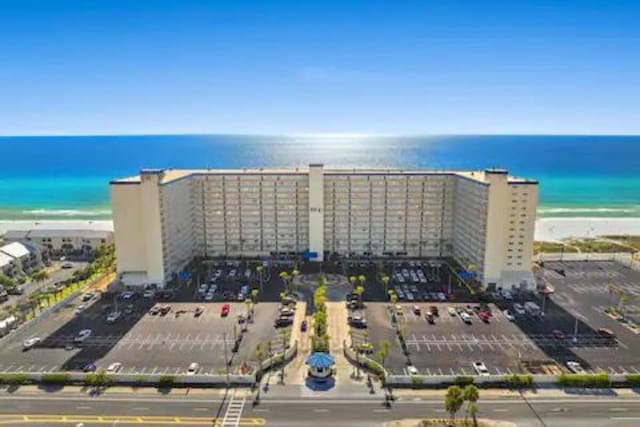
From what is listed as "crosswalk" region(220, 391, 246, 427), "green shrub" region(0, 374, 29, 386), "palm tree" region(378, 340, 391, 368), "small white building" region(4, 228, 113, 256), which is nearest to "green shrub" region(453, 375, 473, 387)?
"palm tree" region(378, 340, 391, 368)

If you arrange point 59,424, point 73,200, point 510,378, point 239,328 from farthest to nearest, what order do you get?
point 73,200 < point 239,328 < point 510,378 < point 59,424

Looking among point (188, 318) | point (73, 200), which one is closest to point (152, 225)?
point (188, 318)

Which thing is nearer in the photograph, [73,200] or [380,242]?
[380,242]

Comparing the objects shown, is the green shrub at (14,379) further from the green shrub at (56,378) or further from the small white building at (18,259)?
the small white building at (18,259)

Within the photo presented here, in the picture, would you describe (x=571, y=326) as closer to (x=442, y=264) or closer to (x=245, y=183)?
(x=442, y=264)

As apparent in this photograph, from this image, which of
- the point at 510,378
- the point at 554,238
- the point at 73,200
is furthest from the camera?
the point at 73,200

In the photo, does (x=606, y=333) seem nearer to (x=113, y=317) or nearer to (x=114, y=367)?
(x=114, y=367)

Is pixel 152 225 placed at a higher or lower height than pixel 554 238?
higher

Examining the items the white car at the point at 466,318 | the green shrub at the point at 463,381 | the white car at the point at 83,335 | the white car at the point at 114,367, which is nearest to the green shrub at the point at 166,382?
the white car at the point at 114,367
